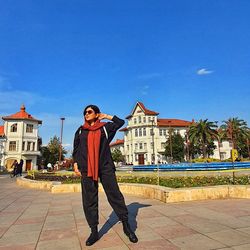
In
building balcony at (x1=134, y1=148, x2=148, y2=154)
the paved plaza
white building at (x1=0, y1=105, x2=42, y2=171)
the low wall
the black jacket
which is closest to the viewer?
the paved plaza

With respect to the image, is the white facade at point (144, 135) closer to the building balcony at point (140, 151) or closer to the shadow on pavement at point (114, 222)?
the building balcony at point (140, 151)

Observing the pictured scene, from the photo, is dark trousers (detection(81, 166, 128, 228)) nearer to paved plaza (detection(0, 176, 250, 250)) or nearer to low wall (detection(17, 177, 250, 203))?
paved plaza (detection(0, 176, 250, 250))

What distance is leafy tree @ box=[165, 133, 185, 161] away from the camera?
6181 cm

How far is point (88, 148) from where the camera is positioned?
12.2 ft

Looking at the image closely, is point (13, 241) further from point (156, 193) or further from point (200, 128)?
point (200, 128)

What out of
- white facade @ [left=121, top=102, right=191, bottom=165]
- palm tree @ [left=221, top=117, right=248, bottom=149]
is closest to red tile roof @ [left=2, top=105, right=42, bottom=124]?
white facade @ [left=121, top=102, right=191, bottom=165]

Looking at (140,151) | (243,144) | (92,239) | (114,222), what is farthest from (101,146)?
(243,144)

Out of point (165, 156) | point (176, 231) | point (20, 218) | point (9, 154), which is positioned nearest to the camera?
point (176, 231)

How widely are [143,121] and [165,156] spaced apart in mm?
10804

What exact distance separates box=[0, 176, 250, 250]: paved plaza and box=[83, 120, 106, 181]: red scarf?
1.00 metres

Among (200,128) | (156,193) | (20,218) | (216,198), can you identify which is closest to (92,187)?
(20,218)

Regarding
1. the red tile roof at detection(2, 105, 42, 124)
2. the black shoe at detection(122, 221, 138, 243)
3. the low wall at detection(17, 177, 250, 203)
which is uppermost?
the red tile roof at detection(2, 105, 42, 124)

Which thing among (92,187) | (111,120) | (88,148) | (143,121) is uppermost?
(143,121)

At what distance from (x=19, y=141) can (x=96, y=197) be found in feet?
177
